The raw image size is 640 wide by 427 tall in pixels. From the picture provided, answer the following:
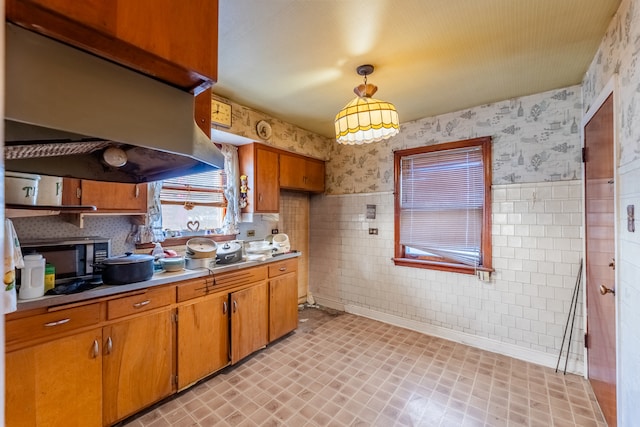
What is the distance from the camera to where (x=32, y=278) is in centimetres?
152

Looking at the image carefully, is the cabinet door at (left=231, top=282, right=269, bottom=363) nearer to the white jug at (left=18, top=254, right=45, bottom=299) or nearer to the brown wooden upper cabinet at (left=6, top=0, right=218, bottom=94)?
the white jug at (left=18, top=254, right=45, bottom=299)

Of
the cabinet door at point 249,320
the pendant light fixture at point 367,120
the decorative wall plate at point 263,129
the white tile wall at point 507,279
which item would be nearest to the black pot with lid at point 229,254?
the cabinet door at point 249,320

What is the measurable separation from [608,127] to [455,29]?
3.86ft

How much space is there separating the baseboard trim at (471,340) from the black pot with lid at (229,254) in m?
1.89

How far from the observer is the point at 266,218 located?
3553mm

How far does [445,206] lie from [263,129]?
2.22 m

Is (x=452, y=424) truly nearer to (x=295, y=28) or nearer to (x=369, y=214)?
(x=369, y=214)

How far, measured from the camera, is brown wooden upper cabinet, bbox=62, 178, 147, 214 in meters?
1.85

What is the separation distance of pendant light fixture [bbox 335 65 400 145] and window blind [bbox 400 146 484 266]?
138 cm

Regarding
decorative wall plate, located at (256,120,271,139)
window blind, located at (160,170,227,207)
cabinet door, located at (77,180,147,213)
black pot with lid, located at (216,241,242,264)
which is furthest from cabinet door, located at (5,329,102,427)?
decorative wall plate, located at (256,120,271,139)

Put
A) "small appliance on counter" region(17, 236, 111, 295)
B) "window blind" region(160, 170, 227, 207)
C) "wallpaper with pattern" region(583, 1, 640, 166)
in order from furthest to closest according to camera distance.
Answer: "window blind" region(160, 170, 227, 207), "small appliance on counter" region(17, 236, 111, 295), "wallpaper with pattern" region(583, 1, 640, 166)

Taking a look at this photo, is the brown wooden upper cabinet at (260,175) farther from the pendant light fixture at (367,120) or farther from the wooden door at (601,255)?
the wooden door at (601,255)

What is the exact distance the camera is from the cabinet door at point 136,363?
1.74m

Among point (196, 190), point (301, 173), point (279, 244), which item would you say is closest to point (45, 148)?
point (196, 190)
